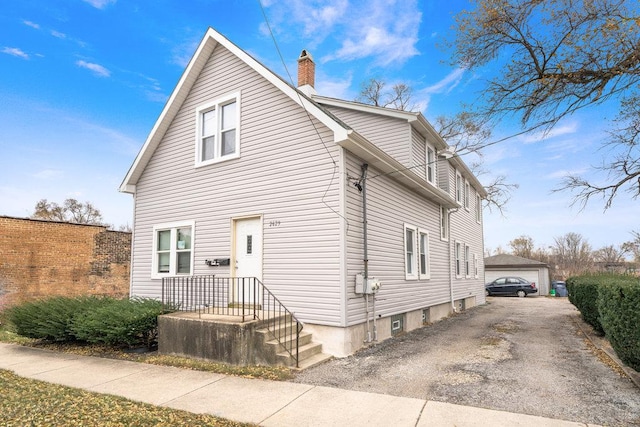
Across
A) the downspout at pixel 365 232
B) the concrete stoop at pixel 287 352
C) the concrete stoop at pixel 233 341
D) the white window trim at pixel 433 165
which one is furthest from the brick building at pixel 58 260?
the white window trim at pixel 433 165

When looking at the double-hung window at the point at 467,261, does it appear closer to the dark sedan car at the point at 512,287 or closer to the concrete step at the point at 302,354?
the concrete step at the point at 302,354

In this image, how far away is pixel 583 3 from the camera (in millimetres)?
8445

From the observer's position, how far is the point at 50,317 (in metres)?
9.03

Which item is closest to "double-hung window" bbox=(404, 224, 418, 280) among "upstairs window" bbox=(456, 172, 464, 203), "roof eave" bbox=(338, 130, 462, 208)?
"roof eave" bbox=(338, 130, 462, 208)

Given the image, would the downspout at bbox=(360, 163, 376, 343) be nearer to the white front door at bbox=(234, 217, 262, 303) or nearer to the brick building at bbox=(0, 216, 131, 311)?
the white front door at bbox=(234, 217, 262, 303)

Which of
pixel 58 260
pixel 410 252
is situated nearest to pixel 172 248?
pixel 58 260

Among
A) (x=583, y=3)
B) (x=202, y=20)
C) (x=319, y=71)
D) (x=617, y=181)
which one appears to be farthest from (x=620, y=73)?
(x=202, y=20)

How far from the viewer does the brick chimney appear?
41.2 ft

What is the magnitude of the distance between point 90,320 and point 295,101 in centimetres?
661

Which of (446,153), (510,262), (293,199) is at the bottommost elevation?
(510,262)

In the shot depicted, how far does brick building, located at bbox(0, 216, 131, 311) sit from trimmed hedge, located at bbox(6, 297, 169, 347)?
3.88 m

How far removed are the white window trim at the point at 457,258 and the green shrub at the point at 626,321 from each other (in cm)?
947

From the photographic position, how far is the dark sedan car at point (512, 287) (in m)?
28.1

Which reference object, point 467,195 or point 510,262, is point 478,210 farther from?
point 510,262
